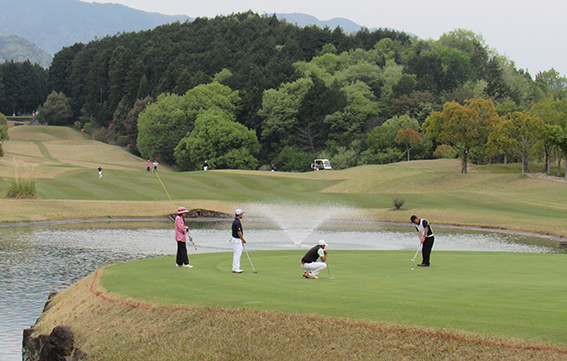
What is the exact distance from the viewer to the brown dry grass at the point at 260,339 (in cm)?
1109

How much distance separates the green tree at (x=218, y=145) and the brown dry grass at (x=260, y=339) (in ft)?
353

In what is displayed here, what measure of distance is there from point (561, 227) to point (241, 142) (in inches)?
3511

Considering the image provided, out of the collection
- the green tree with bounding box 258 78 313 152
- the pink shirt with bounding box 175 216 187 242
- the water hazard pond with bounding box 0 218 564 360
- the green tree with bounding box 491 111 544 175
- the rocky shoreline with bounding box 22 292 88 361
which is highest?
the green tree with bounding box 258 78 313 152

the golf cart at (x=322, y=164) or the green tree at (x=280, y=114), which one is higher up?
the green tree at (x=280, y=114)

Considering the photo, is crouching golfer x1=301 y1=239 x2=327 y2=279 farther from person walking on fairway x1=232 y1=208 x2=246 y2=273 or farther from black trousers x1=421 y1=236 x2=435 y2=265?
black trousers x1=421 y1=236 x2=435 y2=265

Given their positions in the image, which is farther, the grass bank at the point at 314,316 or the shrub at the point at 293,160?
the shrub at the point at 293,160

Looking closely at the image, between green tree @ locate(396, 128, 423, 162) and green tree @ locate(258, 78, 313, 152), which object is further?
green tree @ locate(258, 78, 313, 152)

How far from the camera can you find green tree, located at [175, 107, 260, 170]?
399 feet

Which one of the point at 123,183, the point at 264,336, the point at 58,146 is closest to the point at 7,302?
the point at 264,336

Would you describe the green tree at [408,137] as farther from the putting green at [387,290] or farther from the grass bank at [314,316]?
the grass bank at [314,316]

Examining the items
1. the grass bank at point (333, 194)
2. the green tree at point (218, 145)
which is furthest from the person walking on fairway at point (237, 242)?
the green tree at point (218, 145)

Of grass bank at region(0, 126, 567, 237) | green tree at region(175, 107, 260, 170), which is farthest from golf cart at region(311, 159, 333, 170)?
grass bank at region(0, 126, 567, 237)

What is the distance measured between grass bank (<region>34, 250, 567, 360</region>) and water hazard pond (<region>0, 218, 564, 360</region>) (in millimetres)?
2544

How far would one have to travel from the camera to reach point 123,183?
213 feet
